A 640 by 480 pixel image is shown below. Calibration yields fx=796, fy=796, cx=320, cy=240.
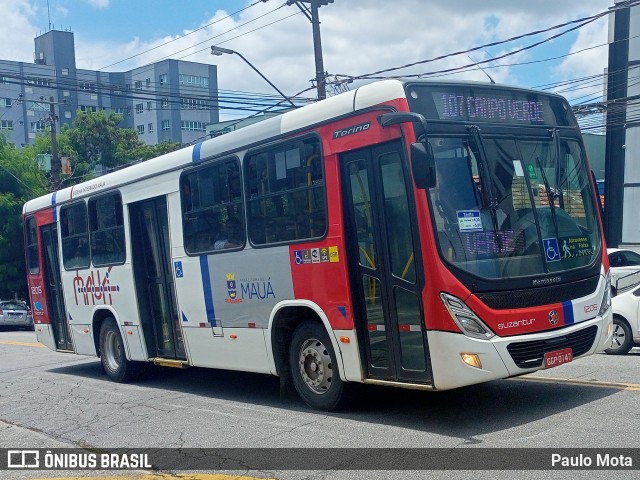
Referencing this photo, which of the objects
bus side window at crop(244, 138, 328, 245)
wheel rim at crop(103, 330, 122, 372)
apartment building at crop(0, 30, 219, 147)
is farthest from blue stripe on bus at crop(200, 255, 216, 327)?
apartment building at crop(0, 30, 219, 147)

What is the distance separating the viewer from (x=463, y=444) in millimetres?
6875

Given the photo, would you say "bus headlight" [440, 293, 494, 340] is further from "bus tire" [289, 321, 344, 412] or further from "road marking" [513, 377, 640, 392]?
"road marking" [513, 377, 640, 392]

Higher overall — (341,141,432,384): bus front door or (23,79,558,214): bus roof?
(23,79,558,214): bus roof

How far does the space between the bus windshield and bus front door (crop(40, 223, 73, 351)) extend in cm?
930

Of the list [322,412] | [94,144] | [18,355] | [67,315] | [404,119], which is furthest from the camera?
[94,144]

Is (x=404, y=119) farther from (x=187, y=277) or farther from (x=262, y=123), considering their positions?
(x=187, y=277)

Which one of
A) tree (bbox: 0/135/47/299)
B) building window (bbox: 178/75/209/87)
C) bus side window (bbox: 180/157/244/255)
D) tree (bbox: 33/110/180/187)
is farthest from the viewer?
building window (bbox: 178/75/209/87)

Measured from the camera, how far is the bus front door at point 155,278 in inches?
453

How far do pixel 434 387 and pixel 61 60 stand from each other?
7807cm

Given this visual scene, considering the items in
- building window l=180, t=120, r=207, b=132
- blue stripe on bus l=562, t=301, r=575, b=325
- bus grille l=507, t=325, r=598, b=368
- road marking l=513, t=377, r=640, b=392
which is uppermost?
building window l=180, t=120, r=207, b=132

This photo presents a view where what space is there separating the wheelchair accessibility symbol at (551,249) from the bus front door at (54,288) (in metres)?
9.63

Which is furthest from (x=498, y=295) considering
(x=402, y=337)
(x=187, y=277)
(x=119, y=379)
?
(x=119, y=379)

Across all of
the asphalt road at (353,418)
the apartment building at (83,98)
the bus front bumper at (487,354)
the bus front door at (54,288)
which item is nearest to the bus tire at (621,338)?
the asphalt road at (353,418)

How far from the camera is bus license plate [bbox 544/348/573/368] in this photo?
7523mm
